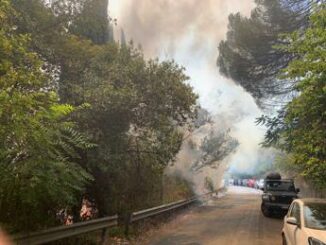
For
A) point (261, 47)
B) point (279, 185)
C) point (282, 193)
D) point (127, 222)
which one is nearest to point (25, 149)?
point (127, 222)

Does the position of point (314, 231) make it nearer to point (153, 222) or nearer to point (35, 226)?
point (35, 226)

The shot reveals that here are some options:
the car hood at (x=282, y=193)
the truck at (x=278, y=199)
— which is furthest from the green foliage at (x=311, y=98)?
the car hood at (x=282, y=193)

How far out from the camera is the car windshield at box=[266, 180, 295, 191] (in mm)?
25750

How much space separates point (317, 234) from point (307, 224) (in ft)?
2.72

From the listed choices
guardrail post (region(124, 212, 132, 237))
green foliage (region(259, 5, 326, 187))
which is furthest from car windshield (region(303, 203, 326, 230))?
guardrail post (region(124, 212, 132, 237))

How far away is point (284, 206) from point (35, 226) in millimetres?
16435

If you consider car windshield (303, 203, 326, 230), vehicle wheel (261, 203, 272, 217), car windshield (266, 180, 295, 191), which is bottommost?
car windshield (303, 203, 326, 230)

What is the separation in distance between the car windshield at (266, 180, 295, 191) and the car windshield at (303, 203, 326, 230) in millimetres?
15000

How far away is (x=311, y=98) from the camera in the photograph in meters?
13.4

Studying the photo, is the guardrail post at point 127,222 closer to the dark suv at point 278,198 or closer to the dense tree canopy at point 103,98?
the dense tree canopy at point 103,98

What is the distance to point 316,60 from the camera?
13.4 meters

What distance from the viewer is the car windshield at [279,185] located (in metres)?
25.8

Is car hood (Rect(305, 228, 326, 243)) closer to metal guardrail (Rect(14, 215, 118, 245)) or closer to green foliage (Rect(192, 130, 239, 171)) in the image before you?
metal guardrail (Rect(14, 215, 118, 245))

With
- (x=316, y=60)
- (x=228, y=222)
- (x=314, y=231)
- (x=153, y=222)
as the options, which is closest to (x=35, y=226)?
(x=314, y=231)
